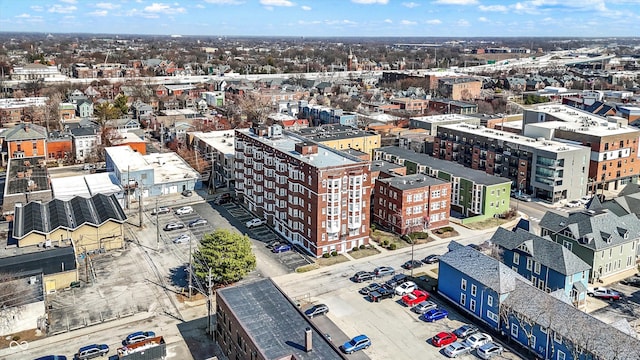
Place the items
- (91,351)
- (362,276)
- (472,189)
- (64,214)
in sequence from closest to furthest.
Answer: (91,351) < (362,276) < (64,214) < (472,189)

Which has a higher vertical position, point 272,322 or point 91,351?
point 272,322

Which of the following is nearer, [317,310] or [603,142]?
[317,310]

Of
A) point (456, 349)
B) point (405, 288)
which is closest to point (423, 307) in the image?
point (405, 288)

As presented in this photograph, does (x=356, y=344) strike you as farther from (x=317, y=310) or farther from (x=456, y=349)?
(x=456, y=349)

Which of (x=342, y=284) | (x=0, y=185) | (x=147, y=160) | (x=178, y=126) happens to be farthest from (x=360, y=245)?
(x=178, y=126)

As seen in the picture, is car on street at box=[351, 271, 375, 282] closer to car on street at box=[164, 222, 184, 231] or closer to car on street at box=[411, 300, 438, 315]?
car on street at box=[411, 300, 438, 315]

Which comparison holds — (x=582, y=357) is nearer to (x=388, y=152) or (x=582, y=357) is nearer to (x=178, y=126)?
(x=388, y=152)

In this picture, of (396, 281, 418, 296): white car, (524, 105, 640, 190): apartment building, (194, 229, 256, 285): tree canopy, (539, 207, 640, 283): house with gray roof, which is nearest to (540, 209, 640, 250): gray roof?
(539, 207, 640, 283): house with gray roof

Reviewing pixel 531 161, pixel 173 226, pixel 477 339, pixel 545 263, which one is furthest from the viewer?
pixel 531 161

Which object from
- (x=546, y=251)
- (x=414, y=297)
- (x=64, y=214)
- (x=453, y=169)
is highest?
(x=453, y=169)
